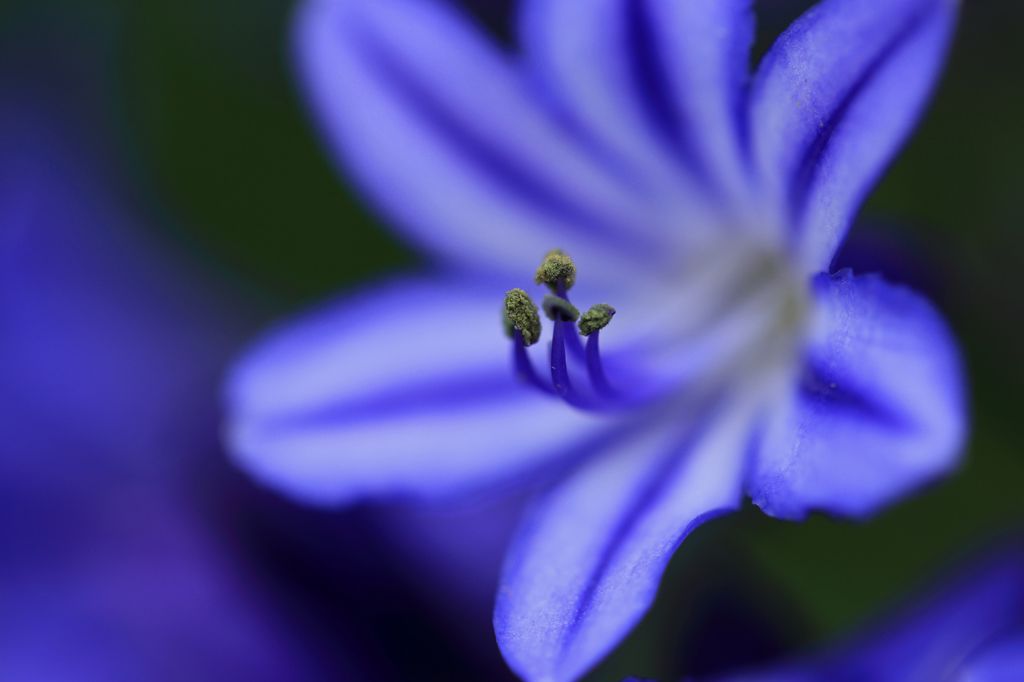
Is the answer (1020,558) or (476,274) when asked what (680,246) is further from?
(1020,558)

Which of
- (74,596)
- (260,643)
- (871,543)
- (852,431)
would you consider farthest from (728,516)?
(74,596)

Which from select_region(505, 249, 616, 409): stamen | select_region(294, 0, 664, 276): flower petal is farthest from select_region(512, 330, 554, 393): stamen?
select_region(294, 0, 664, 276): flower petal

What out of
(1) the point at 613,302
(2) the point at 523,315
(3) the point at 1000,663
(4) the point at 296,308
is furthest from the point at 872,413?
(4) the point at 296,308

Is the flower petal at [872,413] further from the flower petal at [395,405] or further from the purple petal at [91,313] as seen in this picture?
the purple petal at [91,313]

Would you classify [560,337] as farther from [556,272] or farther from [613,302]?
[613,302]

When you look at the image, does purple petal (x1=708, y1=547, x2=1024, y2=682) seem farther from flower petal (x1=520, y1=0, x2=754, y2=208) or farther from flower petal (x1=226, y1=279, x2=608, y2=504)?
flower petal (x1=520, y1=0, x2=754, y2=208)
